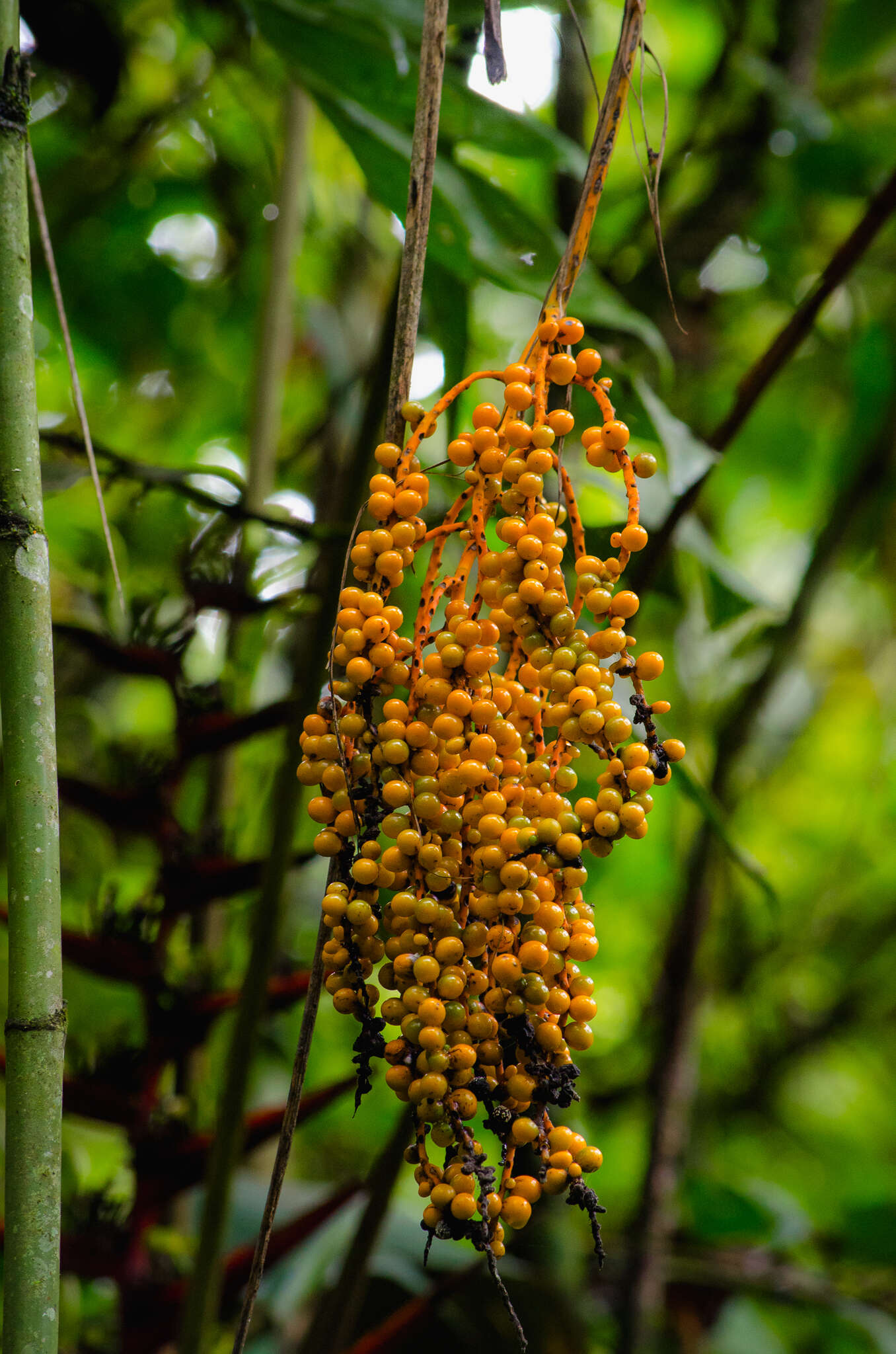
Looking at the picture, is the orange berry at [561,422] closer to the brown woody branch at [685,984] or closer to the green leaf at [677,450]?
the green leaf at [677,450]

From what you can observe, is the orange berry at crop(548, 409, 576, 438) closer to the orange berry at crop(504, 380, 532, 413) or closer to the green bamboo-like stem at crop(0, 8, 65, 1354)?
the orange berry at crop(504, 380, 532, 413)

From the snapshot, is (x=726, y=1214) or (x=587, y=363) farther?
(x=726, y=1214)

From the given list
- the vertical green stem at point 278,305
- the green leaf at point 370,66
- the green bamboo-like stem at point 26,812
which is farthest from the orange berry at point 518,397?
the vertical green stem at point 278,305

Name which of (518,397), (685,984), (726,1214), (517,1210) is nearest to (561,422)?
(518,397)

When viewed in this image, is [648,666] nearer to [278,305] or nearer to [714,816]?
[714,816]

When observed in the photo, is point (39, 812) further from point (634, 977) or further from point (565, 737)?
point (634, 977)

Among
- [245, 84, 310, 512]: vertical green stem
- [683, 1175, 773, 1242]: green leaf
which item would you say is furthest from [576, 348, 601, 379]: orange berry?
[683, 1175, 773, 1242]: green leaf

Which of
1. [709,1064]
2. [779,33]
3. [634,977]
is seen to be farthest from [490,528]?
[709,1064]

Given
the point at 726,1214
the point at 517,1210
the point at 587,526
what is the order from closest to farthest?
the point at 517,1210 → the point at 587,526 → the point at 726,1214
